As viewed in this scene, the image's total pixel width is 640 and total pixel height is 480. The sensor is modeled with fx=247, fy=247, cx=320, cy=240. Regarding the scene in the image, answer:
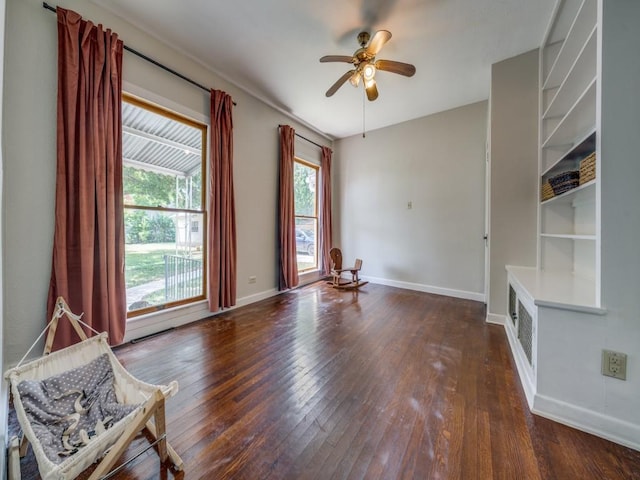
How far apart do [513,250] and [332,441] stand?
273cm

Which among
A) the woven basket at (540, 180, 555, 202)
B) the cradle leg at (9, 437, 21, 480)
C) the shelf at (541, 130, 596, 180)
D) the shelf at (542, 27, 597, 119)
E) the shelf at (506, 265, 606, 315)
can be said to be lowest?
the cradle leg at (9, 437, 21, 480)

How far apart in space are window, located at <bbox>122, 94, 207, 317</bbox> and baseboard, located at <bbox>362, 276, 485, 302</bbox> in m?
3.20

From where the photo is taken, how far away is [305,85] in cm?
334

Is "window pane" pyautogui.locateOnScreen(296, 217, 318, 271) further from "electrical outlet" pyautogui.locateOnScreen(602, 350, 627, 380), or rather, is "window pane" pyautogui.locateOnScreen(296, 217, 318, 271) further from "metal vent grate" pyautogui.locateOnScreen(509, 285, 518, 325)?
"electrical outlet" pyautogui.locateOnScreen(602, 350, 627, 380)

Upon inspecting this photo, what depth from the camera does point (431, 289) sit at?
425 cm

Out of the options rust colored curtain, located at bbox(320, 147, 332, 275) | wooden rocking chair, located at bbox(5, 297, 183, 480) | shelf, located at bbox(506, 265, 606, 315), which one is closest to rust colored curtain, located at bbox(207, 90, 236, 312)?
wooden rocking chair, located at bbox(5, 297, 183, 480)

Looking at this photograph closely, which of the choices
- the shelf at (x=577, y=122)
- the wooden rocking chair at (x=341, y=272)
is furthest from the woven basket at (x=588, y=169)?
the wooden rocking chair at (x=341, y=272)


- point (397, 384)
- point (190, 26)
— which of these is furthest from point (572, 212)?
point (190, 26)

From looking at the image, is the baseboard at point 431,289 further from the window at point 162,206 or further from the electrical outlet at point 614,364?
the window at point 162,206

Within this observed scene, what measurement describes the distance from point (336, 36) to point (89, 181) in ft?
8.59

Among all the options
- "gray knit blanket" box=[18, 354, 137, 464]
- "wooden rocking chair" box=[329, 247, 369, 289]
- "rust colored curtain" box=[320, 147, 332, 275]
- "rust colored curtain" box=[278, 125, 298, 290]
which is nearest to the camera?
"gray knit blanket" box=[18, 354, 137, 464]

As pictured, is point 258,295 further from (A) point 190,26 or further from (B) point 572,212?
(B) point 572,212

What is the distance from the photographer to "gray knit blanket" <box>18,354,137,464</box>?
1130 millimetres

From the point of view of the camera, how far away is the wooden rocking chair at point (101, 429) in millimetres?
900
